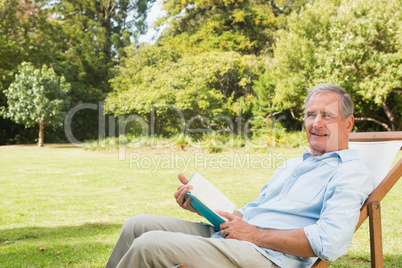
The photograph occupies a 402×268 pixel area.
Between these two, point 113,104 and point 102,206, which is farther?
point 113,104

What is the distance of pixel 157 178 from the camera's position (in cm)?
852

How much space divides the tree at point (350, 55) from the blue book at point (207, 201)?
11889 millimetres

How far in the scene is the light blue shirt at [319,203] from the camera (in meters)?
1.77

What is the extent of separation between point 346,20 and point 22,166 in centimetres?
1150

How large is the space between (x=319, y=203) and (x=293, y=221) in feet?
0.55

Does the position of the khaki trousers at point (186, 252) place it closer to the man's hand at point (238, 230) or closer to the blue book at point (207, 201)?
the man's hand at point (238, 230)

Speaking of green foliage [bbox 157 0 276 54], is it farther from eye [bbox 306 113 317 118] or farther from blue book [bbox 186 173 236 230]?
blue book [bbox 186 173 236 230]

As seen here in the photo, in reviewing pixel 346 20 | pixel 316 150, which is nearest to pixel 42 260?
pixel 316 150

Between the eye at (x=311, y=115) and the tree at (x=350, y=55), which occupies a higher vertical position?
the tree at (x=350, y=55)

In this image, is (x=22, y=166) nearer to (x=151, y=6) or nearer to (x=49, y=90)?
(x=49, y=90)

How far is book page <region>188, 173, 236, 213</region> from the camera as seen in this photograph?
2.14 metres

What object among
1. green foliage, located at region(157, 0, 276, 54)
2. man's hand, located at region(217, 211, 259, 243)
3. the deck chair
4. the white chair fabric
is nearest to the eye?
the deck chair

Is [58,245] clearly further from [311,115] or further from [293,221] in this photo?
[311,115]

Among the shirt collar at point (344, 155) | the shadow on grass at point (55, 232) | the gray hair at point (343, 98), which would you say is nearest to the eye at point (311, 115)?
the gray hair at point (343, 98)
